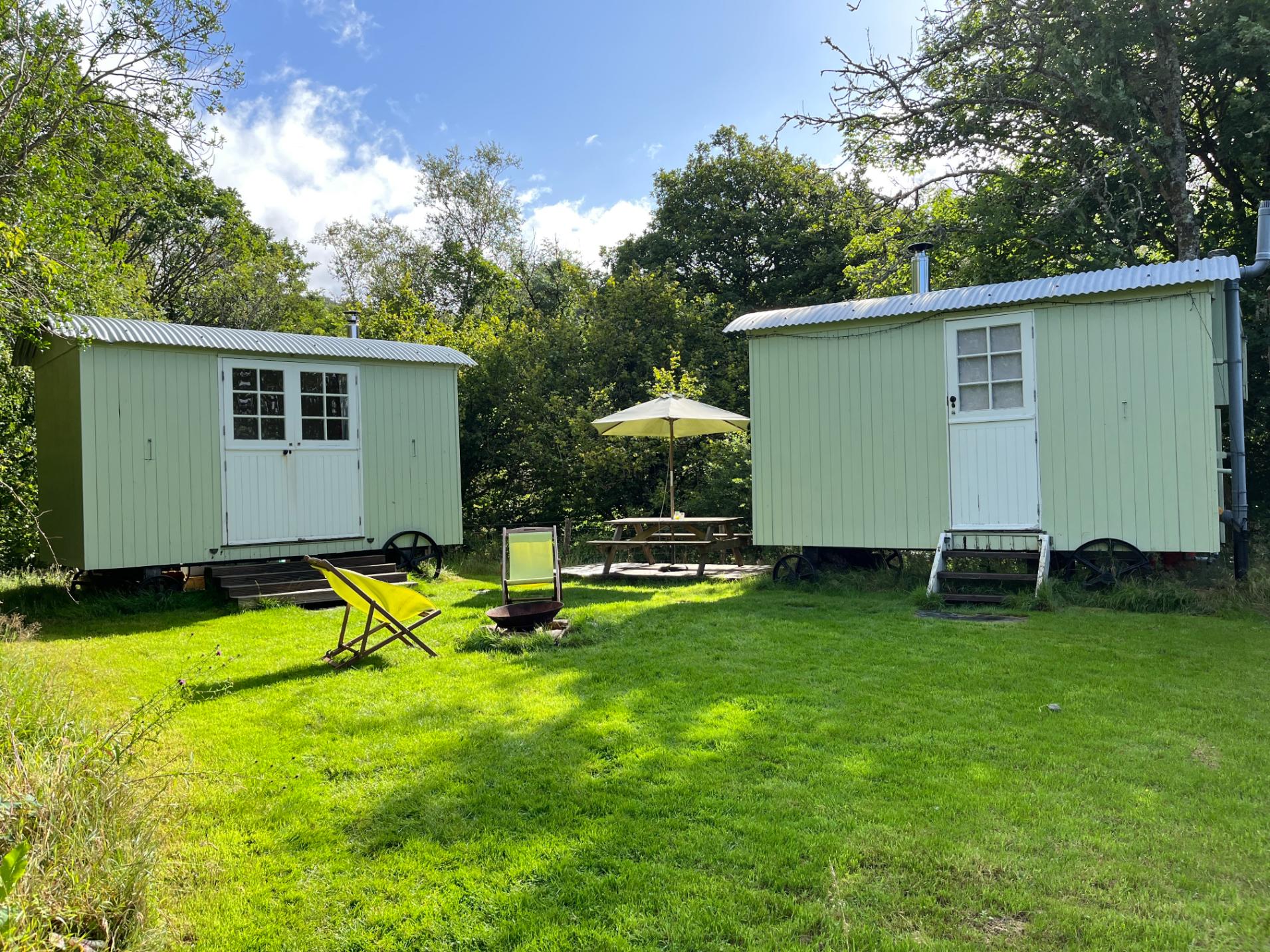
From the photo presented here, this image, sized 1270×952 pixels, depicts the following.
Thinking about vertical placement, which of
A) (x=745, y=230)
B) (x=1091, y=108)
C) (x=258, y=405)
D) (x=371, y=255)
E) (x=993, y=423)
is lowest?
(x=993, y=423)

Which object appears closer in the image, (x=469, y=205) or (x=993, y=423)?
(x=993, y=423)

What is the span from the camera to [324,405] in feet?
30.0

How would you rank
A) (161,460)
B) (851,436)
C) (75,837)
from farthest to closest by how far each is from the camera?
(851,436), (161,460), (75,837)

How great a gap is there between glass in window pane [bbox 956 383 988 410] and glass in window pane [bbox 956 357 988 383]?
6 cm

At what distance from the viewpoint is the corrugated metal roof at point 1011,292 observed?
6750mm

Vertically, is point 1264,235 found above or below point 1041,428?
above

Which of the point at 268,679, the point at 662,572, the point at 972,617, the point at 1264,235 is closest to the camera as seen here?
the point at 268,679

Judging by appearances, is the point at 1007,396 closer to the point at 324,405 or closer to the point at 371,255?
the point at 324,405

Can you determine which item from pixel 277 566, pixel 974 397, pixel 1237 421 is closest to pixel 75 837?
pixel 277 566

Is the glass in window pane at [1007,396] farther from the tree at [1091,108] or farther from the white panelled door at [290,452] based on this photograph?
the white panelled door at [290,452]

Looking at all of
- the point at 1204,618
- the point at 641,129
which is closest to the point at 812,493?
the point at 1204,618

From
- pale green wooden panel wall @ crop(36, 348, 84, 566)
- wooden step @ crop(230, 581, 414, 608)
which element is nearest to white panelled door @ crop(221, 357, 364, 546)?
wooden step @ crop(230, 581, 414, 608)

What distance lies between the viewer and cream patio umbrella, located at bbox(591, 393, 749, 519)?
9227mm

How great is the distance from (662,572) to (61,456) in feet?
21.2
